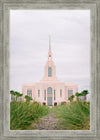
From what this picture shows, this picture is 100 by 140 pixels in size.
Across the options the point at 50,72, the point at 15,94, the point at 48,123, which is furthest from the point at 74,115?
the point at 15,94

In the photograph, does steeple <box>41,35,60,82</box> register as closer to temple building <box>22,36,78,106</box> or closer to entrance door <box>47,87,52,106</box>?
temple building <box>22,36,78,106</box>

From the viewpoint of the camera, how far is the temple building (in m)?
1.92

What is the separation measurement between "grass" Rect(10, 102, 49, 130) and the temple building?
0.28ft

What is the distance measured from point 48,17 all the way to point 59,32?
8.4 inches

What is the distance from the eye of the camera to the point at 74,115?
6.32ft

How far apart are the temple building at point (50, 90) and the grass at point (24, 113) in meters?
0.08

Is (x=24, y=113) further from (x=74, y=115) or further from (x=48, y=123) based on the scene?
(x=74, y=115)

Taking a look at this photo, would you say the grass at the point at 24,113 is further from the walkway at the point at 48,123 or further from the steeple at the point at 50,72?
the steeple at the point at 50,72

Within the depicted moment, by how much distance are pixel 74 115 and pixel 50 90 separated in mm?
391

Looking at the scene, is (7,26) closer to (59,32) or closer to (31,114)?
(59,32)

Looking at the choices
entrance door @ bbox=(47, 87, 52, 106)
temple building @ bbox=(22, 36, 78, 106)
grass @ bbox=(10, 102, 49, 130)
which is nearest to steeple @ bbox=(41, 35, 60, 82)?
temple building @ bbox=(22, 36, 78, 106)

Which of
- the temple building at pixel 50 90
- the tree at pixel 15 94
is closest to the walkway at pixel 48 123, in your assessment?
the temple building at pixel 50 90

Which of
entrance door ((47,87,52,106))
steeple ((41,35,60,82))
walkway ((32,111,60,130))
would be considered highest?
steeple ((41,35,60,82))

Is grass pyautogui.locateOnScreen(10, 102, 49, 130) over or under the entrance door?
under
